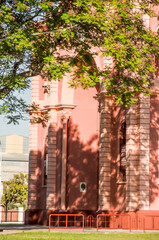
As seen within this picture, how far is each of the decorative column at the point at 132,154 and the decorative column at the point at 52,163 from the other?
783 cm

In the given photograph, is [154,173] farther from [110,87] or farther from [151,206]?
[110,87]

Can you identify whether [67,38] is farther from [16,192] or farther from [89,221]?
[16,192]

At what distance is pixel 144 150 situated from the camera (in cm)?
3344

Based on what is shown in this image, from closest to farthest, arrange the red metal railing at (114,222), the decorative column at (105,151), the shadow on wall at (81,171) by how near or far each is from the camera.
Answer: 1. the red metal railing at (114,222)
2. the decorative column at (105,151)
3. the shadow on wall at (81,171)

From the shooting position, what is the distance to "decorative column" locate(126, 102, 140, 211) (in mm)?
33531

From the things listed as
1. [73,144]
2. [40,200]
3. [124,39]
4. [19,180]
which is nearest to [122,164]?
[73,144]

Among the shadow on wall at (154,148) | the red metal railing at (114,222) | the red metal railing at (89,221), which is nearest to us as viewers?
the red metal railing at (114,222)

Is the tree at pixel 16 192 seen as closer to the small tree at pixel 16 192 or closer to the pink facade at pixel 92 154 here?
the small tree at pixel 16 192

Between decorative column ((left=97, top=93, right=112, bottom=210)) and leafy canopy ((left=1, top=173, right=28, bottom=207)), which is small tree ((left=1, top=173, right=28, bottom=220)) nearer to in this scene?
leafy canopy ((left=1, top=173, right=28, bottom=207))

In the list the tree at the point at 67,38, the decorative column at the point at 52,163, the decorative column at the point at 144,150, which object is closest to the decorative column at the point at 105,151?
the decorative column at the point at 144,150

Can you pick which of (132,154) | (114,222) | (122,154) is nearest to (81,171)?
(122,154)

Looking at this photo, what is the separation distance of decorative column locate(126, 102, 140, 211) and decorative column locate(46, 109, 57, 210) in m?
7.83

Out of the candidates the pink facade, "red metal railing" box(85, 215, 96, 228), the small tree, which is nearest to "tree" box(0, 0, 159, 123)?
the pink facade

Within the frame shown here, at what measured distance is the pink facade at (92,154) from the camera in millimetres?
33531
